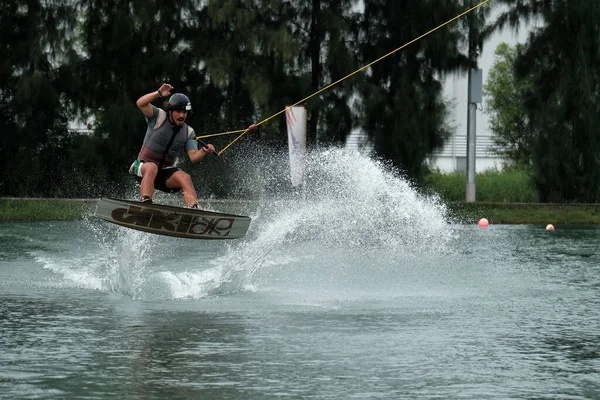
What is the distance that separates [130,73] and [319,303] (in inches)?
848

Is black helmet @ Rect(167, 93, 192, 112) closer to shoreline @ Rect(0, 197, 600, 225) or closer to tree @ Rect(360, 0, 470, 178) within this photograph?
shoreline @ Rect(0, 197, 600, 225)

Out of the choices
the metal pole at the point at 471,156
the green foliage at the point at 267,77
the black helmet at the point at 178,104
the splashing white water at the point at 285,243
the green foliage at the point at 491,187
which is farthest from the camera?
the green foliage at the point at 491,187

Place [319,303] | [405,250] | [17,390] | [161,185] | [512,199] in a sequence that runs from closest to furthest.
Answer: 1. [17,390]
2. [319,303]
3. [161,185]
4. [405,250]
5. [512,199]

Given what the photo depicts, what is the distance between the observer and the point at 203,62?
34.7m

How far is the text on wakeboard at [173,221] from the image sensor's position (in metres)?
14.8

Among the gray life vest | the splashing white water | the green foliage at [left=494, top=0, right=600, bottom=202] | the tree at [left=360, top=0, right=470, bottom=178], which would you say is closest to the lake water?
the splashing white water

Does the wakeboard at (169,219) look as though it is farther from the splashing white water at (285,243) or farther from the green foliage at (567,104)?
the green foliage at (567,104)

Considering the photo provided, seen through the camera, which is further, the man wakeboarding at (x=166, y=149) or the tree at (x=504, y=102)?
the tree at (x=504, y=102)

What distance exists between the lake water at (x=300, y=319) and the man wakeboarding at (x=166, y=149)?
1140 millimetres

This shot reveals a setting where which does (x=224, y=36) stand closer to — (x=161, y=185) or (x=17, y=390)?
(x=161, y=185)

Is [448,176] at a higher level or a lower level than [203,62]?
lower

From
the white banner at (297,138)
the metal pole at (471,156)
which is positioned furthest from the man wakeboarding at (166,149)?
the metal pole at (471,156)

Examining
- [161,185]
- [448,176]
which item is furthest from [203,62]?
→ [161,185]

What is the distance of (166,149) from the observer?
1518 cm
